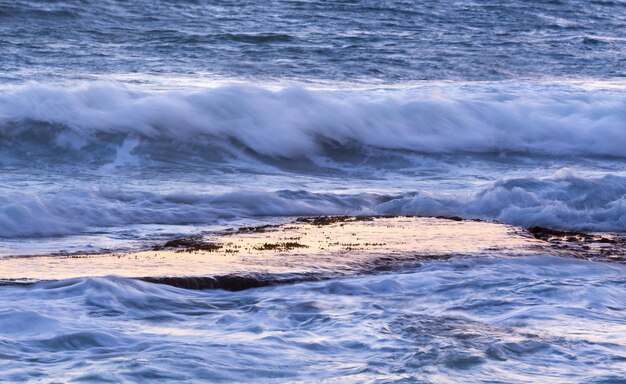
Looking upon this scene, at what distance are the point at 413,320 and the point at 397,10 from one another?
1568cm

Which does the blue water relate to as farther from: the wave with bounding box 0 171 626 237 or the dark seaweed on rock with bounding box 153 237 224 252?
the dark seaweed on rock with bounding box 153 237 224 252

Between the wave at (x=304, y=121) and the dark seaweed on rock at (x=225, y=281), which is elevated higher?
the wave at (x=304, y=121)

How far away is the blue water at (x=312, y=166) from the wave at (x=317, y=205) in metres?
0.03

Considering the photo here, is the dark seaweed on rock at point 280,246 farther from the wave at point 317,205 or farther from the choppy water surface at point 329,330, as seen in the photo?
the wave at point 317,205

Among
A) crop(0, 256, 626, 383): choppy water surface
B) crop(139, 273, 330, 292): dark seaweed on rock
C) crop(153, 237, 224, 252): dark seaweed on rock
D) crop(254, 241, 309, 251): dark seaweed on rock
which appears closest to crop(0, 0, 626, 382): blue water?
crop(0, 256, 626, 383): choppy water surface

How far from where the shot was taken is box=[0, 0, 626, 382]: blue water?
5.06 m

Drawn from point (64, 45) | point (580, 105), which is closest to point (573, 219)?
point (580, 105)

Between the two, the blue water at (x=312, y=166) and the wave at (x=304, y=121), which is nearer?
the blue water at (x=312, y=166)

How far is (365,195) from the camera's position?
401 inches

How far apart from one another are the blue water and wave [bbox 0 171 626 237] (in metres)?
0.03

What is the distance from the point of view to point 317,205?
32.0 ft

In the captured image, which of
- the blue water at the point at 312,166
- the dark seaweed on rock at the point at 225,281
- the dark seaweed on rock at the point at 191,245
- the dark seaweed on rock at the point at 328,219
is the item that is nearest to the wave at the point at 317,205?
the blue water at the point at 312,166

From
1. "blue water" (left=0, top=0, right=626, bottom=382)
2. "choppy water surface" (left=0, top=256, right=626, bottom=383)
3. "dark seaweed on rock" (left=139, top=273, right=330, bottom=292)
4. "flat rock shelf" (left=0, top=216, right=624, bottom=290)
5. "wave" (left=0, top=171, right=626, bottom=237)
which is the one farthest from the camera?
"wave" (left=0, top=171, right=626, bottom=237)

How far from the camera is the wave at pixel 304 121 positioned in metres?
12.9
